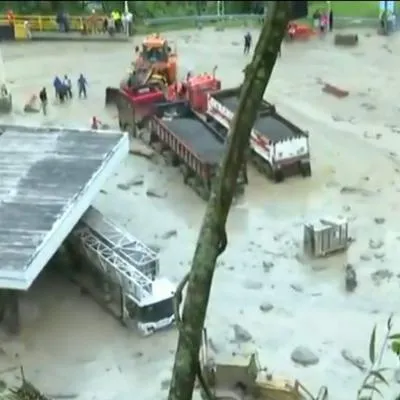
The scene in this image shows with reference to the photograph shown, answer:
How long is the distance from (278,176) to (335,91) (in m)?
8.02

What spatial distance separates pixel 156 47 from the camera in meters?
33.6

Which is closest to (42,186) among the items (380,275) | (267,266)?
(267,266)

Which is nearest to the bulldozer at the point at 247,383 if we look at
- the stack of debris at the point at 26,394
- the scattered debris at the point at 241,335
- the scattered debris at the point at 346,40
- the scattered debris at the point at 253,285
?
the scattered debris at the point at 241,335

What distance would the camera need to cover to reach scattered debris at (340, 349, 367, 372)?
18.7m

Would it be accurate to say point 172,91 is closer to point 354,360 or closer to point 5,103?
point 5,103

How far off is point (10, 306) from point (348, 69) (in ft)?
65.7

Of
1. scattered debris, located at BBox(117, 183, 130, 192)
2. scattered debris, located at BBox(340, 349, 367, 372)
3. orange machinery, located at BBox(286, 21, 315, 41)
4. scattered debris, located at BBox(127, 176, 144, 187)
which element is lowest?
scattered debris, located at BBox(340, 349, 367, 372)

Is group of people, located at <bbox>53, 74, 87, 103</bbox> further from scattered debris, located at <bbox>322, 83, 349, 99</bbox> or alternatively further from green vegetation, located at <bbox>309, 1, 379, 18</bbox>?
green vegetation, located at <bbox>309, 1, 379, 18</bbox>

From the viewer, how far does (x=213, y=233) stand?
24.6ft

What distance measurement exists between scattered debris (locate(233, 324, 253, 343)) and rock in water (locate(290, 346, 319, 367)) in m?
1.04

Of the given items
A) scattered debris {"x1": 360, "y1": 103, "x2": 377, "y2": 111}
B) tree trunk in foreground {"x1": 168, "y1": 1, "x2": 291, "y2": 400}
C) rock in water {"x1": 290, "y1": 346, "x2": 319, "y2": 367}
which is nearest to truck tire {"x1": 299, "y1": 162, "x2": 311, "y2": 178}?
scattered debris {"x1": 360, "y1": 103, "x2": 377, "y2": 111}

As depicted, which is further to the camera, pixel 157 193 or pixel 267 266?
pixel 157 193

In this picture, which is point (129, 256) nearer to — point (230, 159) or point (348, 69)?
point (230, 159)

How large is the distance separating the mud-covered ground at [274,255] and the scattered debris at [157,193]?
22 centimetres
